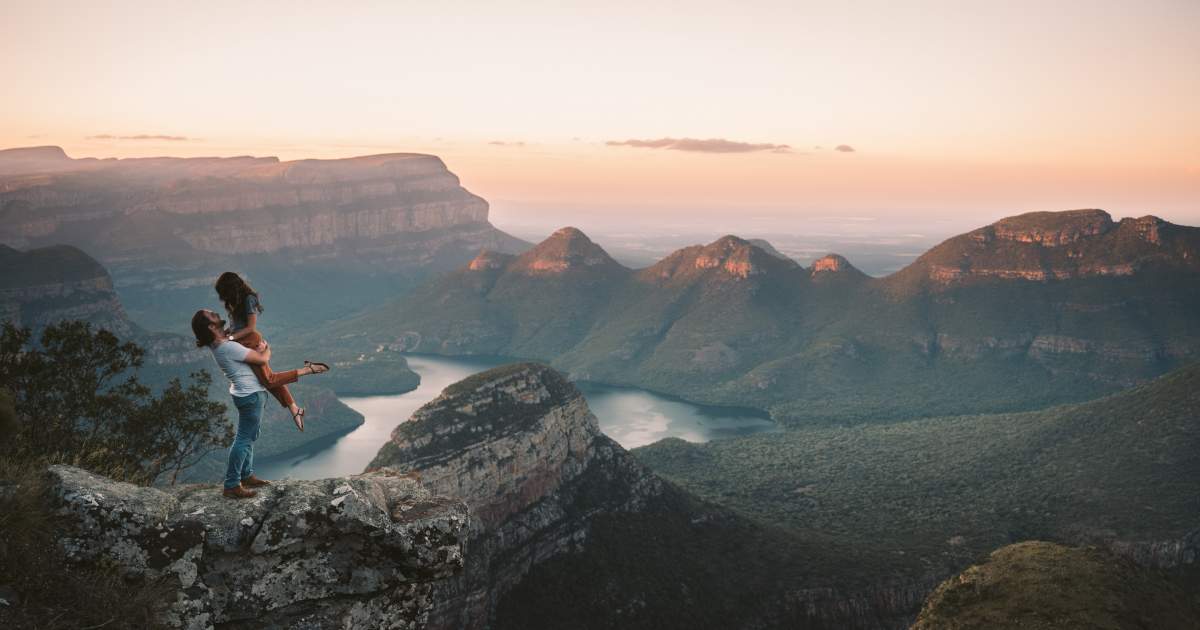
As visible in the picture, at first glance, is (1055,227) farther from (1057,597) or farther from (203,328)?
(203,328)

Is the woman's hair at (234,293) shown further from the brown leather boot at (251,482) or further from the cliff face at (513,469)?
the cliff face at (513,469)

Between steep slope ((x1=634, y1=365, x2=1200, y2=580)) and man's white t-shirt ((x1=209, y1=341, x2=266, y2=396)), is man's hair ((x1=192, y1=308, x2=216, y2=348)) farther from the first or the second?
steep slope ((x1=634, y1=365, x2=1200, y2=580))

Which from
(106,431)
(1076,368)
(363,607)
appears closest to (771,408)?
(1076,368)

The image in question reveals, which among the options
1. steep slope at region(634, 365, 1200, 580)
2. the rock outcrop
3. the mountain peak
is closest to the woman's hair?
the rock outcrop

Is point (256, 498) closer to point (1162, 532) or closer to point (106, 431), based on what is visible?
point (106, 431)

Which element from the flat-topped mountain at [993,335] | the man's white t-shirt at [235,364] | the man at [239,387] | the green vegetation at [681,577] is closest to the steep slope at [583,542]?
the green vegetation at [681,577]

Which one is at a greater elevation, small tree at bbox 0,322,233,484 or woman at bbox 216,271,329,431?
woman at bbox 216,271,329,431

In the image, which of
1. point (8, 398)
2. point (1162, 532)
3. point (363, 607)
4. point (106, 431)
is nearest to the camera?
point (363, 607)

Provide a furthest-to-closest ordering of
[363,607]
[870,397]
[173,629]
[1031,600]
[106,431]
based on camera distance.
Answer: [870,397] → [1031,600] → [106,431] → [363,607] → [173,629]
